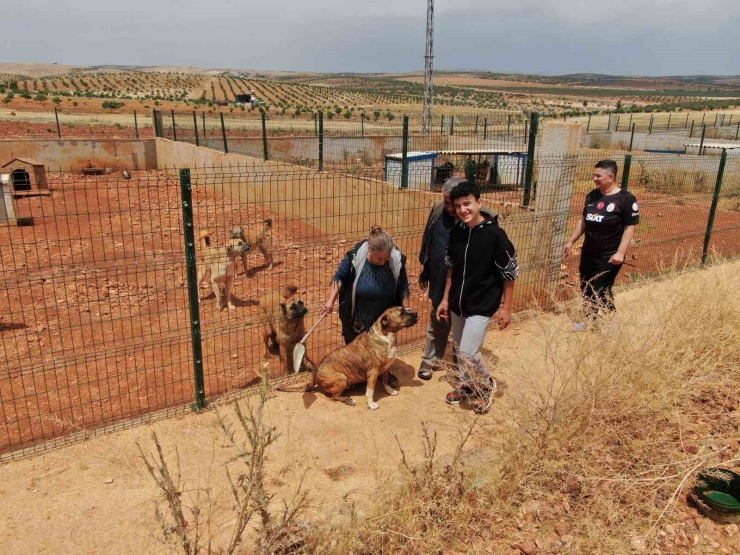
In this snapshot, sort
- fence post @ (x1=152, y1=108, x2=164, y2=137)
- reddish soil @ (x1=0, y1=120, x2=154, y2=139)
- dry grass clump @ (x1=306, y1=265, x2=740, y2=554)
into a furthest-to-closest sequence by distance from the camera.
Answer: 1. reddish soil @ (x1=0, y1=120, x2=154, y2=139)
2. fence post @ (x1=152, y1=108, x2=164, y2=137)
3. dry grass clump @ (x1=306, y1=265, x2=740, y2=554)

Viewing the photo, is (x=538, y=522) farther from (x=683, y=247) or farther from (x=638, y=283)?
Answer: (x=683, y=247)

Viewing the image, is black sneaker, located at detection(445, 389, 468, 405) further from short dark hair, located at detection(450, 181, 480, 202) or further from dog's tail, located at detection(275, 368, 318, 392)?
short dark hair, located at detection(450, 181, 480, 202)

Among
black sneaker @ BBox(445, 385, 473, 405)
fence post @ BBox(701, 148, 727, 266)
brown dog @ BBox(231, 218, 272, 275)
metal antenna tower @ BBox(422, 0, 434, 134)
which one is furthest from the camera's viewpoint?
metal antenna tower @ BBox(422, 0, 434, 134)

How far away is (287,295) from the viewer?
5691 millimetres

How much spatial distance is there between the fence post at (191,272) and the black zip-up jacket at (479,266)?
216 cm

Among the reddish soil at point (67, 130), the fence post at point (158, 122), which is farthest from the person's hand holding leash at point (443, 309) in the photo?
the reddish soil at point (67, 130)

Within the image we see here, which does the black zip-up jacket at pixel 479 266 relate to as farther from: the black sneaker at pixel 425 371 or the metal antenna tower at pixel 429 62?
the metal antenna tower at pixel 429 62

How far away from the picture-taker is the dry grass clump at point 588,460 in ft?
10.0

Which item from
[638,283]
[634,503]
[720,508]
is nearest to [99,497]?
[634,503]

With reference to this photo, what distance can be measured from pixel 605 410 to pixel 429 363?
1939mm

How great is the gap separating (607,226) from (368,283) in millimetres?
2744

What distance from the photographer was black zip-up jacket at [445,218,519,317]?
4168mm

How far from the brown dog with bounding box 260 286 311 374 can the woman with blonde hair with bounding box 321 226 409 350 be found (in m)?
0.82

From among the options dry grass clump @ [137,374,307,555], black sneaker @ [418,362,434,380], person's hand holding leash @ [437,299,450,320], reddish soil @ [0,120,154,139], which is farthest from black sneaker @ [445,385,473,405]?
reddish soil @ [0,120,154,139]
